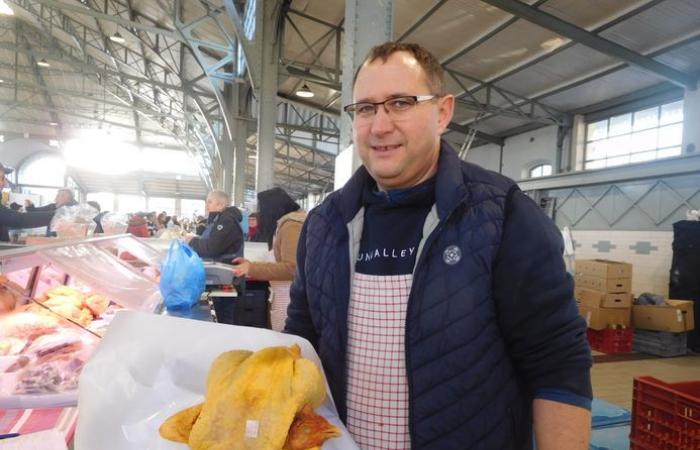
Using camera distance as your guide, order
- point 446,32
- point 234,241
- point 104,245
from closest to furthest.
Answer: point 104,245 < point 234,241 < point 446,32

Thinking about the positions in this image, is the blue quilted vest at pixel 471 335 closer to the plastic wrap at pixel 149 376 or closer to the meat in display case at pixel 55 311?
the plastic wrap at pixel 149 376

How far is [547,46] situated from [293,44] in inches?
233

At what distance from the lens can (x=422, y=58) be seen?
1250 mm

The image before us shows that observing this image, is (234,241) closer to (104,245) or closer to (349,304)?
(104,245)

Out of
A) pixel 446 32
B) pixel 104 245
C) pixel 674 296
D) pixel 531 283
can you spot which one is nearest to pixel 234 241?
pixel 104 245

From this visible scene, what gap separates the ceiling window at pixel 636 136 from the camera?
9609 millimetres

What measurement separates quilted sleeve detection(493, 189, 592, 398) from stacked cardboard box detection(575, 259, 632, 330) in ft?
20.8

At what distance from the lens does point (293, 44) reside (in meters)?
10.9

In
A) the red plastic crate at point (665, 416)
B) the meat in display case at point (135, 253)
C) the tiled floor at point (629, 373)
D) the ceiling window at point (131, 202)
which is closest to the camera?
the red plastic crate at point (665, 416)

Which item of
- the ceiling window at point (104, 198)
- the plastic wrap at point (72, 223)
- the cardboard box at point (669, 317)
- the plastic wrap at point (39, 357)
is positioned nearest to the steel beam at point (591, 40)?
the cardboard box at point (669, 317)

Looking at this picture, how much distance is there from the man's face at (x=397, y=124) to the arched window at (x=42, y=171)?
114ft

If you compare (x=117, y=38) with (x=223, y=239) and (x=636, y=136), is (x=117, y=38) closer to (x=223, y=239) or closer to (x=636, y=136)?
(x=223, y=239)

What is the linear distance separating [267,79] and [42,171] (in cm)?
2902

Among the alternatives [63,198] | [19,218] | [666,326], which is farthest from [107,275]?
[666,326]
